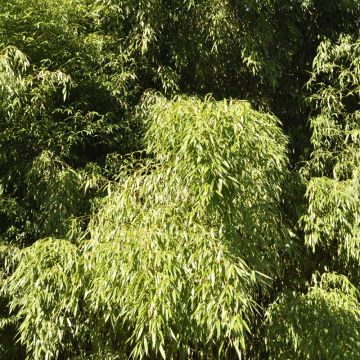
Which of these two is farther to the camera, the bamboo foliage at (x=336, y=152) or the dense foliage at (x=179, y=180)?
the bamboo foliage at (x=336, y=152)

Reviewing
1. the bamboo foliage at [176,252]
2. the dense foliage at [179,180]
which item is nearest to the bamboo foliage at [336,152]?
the dense foliage at [179,180]

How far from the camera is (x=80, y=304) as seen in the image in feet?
10.3

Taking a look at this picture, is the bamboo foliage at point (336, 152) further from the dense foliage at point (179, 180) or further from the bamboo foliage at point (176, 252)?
the bamboo foliage at point (176, 252)

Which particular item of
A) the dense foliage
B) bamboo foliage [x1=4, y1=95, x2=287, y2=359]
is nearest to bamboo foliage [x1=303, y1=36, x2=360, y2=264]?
the dense foliage

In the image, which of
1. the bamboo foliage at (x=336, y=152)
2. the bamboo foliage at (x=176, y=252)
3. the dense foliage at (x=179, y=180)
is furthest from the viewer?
the bamboo foliage at (x=336, y=152)

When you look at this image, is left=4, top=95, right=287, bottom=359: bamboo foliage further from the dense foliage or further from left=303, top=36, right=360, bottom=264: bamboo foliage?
left=303, top=36, right=360, bottom=264: bamboo foliage

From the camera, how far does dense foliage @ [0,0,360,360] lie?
278 cm

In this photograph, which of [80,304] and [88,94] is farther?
[88,94]

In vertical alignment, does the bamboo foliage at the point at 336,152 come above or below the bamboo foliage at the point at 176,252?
above

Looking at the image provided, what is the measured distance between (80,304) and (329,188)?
1771 mm

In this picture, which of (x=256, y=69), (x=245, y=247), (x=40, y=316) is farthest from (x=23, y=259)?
(x=256, y=69)

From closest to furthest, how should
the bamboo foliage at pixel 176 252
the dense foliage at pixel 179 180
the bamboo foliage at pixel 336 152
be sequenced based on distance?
the bamboo foliage at pixel 176 252, the dense foliage at pixel 179 180, the bamboo foliage at pixel 336 152

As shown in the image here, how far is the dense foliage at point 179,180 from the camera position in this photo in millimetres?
2779

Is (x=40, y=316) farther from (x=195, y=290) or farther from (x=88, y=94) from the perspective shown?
(x=88, y=94)
